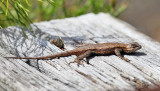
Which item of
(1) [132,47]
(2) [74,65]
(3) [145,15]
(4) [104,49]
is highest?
(3) [145,15]

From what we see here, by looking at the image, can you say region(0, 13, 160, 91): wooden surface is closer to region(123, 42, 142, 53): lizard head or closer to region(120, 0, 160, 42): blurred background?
region(123, 42, 142, 53): lizard head

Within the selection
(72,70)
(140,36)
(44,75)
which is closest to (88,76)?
(72,70)

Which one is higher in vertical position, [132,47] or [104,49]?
[132,47]

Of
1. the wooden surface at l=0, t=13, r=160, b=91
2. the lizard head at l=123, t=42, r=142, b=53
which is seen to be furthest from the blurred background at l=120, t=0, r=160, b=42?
the lizard head at l=123, t=42, r=142, b=53

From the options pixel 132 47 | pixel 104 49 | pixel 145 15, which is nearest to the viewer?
pixel 104 49

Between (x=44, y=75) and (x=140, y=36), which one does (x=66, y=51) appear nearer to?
(x=44, y=75)

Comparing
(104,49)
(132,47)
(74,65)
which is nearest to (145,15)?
(132,47)

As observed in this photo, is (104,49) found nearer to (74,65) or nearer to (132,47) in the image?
(132,47)
